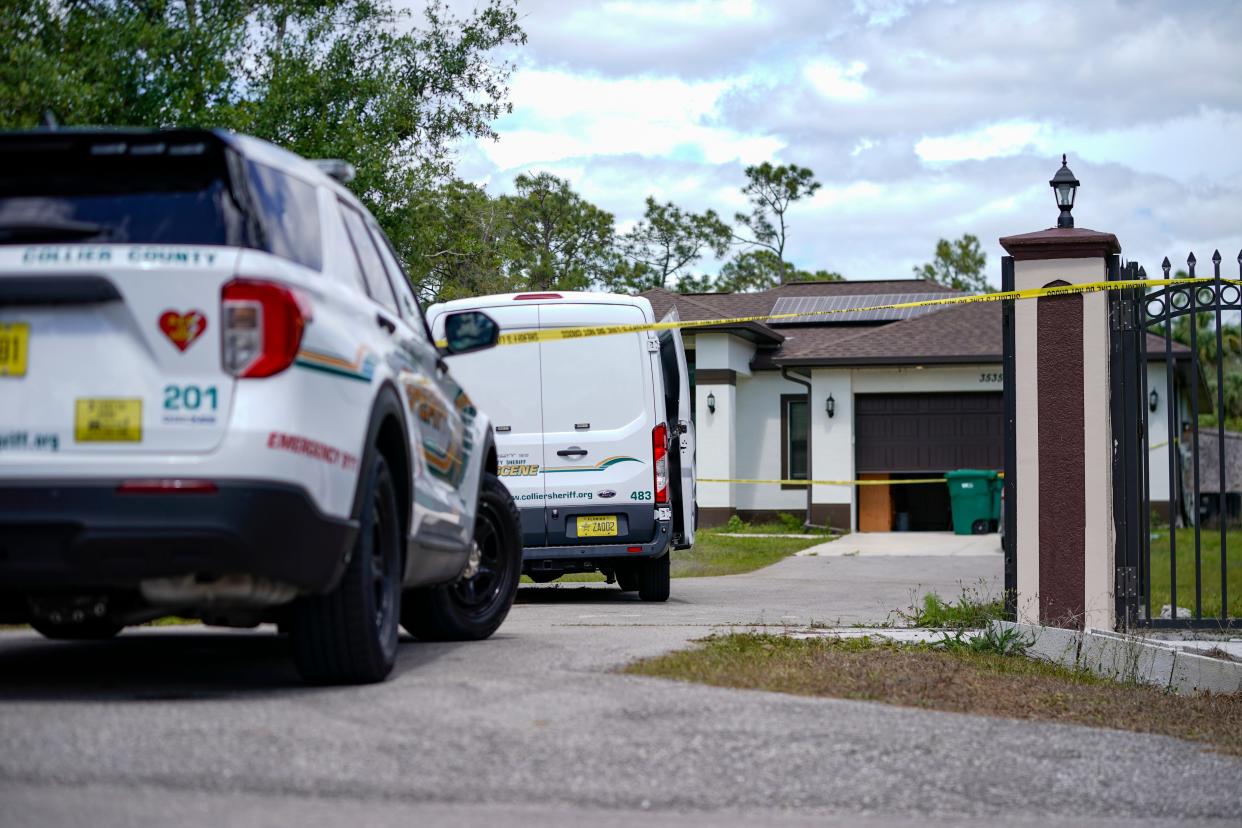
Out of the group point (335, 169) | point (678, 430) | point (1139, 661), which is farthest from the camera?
point (678, 430)

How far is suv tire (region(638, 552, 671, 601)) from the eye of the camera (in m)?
13.6

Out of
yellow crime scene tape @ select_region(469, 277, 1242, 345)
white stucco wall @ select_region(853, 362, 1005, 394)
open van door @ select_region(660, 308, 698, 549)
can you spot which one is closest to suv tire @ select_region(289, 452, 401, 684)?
yellow crime scene tape @ select_region(469, 277, 1242, 345)

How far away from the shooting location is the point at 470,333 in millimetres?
7328

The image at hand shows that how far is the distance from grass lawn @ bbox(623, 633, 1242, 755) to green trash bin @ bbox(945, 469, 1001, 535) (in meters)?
19.7

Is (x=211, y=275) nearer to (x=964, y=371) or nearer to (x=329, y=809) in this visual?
(x=329, y=809)

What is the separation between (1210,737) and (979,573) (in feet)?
44.4

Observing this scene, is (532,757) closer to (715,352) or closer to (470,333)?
(470,333)

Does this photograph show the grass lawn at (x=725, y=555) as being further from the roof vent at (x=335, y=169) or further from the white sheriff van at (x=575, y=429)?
the roof vent at (x=335, y=169)

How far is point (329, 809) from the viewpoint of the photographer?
4.04 meters

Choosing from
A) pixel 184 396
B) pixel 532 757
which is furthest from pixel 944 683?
pixel 184 396

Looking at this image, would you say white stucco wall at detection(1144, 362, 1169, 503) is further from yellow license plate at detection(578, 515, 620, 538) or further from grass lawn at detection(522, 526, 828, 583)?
yellow license plate at detection(578, 515, 620, 538)

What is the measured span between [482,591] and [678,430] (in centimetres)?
606

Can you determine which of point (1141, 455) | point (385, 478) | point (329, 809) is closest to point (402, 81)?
point (1141, 455)

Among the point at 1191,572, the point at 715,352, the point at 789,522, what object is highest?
the point at 715,352
